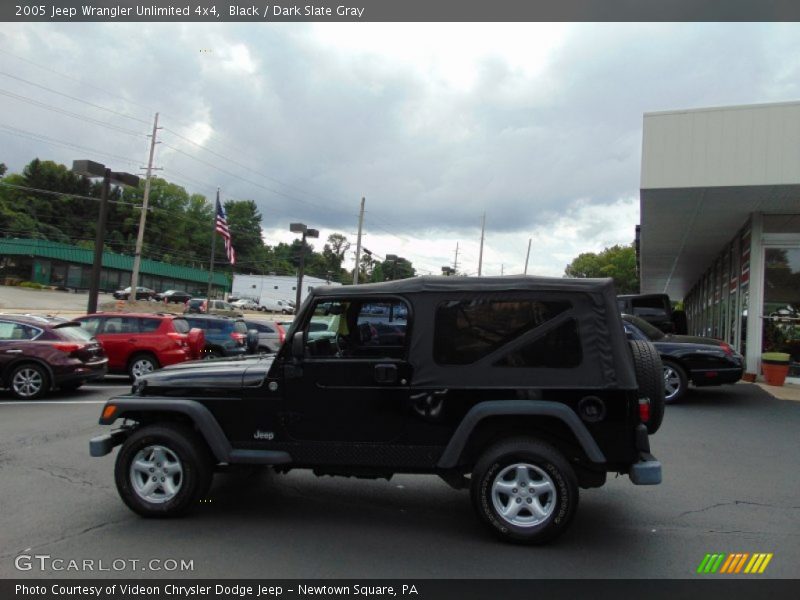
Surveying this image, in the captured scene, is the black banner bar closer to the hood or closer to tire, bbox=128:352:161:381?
the hood

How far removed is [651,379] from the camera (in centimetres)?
478

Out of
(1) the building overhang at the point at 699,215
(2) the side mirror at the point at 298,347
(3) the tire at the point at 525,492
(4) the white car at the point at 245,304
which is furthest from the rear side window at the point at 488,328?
(4) the white car at the point at 245,304

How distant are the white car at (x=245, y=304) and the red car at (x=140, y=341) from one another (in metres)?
56.2

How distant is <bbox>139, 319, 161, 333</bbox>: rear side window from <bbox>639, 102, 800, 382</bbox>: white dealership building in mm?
11191

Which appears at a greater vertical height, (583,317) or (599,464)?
(583,317)

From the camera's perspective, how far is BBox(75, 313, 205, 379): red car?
13641mm

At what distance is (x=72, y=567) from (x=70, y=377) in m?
8.44

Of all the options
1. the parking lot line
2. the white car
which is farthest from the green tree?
the parking lot line

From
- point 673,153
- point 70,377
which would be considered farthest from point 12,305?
point 673,153

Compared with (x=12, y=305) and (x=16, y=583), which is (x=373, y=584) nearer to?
(x=16, y=583)

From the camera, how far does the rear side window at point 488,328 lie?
4574 mm

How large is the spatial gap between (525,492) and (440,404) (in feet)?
2.84

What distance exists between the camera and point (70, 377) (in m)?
11.3

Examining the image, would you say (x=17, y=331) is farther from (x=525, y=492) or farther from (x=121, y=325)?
(x=525, y=492)
